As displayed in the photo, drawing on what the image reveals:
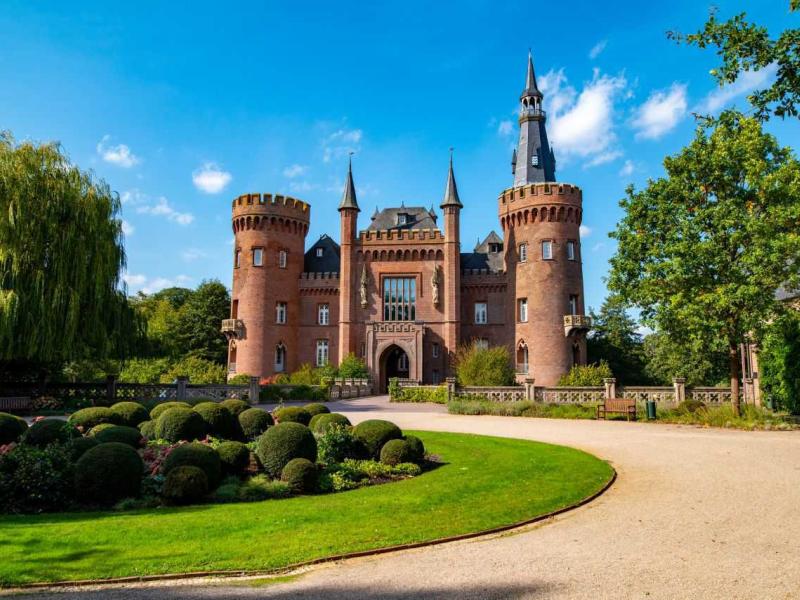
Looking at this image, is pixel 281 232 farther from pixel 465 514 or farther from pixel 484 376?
pixel 465 514

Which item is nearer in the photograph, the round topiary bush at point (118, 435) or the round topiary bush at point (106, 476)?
the round topiary bush at point (106, 476)

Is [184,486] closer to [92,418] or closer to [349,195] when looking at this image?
[92,418]

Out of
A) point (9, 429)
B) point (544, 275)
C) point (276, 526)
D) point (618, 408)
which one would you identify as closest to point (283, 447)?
point (276, 526)

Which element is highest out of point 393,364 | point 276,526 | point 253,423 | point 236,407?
point 393,364

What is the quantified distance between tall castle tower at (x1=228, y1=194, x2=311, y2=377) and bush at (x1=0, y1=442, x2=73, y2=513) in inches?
1362

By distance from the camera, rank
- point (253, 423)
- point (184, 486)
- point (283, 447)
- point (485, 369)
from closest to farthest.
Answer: point (184, 486), point (283, 447), point (253, 423), point (485, 369)

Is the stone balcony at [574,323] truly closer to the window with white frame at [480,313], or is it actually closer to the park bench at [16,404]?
the window with white frame at [480,313]

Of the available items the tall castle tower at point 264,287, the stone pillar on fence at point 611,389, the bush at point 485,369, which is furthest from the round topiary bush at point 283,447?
the tall castle tower at point 264,287

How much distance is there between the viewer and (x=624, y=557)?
6.79 meters

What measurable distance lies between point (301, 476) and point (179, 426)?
3970 mm

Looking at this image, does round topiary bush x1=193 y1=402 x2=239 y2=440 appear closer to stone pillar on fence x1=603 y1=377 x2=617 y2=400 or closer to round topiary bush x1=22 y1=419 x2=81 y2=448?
round topiary bush x1=22 y1=419 x2=81 y2=448

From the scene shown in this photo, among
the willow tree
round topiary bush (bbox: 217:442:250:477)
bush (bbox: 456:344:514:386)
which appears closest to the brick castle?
bush (bbox: 456:344:514:386)

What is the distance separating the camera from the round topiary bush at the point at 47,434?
38.5 feet

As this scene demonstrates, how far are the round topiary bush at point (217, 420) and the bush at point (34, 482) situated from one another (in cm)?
396
